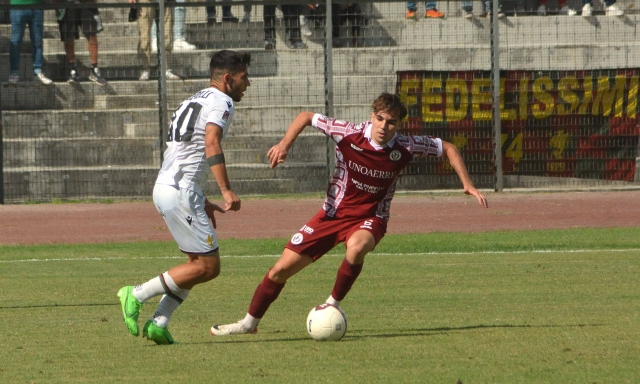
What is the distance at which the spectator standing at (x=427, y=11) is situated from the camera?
19562mm

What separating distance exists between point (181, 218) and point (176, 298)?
0.53 metres

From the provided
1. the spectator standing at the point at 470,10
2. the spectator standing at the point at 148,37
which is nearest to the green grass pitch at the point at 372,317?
the spectator standing at the point at 148,37

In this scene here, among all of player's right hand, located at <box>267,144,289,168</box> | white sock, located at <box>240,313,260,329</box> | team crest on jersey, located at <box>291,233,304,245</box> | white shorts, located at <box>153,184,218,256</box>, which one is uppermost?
player's right hand, located at <box>267,144,289,168</box>

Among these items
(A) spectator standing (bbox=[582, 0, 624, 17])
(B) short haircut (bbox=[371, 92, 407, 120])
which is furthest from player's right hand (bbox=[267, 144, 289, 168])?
(A) spectator standing (bbox=[582, 0, 624, 17])

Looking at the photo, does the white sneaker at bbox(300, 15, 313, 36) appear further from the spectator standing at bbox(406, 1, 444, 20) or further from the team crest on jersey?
the team crest on jersey

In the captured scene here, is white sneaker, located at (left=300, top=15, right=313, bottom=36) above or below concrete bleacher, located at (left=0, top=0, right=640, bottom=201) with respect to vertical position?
above

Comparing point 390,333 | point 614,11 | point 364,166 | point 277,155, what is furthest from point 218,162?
point 614,11

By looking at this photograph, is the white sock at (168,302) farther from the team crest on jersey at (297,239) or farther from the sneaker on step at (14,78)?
the sneaker on step at (14,78)

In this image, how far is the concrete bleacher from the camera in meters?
18.2

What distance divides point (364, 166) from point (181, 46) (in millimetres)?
12308

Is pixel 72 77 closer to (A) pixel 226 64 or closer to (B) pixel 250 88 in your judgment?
(B) pixel 250 88

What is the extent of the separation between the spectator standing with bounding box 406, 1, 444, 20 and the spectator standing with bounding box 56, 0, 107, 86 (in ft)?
18.1

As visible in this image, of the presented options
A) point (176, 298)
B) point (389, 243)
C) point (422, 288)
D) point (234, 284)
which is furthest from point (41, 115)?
point (176, 298)

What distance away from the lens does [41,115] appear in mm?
18531
